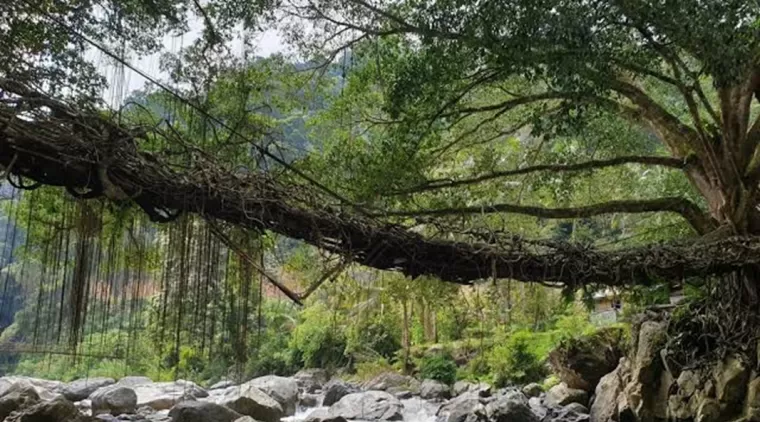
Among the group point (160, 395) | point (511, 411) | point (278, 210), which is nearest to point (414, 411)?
point (511, 411)

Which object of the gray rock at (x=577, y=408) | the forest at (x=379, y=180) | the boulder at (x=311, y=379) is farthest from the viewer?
the boulder at (x=311, y=379)

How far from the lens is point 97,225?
7.36ft

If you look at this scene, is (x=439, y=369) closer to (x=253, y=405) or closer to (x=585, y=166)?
(x=253, y=405)

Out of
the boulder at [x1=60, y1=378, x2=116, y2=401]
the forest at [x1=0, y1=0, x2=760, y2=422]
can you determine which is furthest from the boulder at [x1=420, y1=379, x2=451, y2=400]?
the boulder at [x1=60, y1=378, x2=116, y2=401]

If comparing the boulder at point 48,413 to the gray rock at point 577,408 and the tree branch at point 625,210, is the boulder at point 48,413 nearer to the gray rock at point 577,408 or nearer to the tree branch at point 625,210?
the tree branch at point 625,210

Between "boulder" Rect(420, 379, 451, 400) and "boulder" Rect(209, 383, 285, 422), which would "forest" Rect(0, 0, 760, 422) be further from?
"boulder" Rect(420, 379, 451, 400)

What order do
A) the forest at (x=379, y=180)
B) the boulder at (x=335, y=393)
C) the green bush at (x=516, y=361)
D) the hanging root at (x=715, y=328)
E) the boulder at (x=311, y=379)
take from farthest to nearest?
1. the boulder at (x=311, y=379)
2. the green bush at (x=516, y=361)
3. the boulder at (x=335, y=393)
4. the hanging root at (x=715, y=328)
5. the forest at (x=379, y=180)

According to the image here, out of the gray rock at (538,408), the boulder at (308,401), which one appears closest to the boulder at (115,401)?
the boulder at (308,401)

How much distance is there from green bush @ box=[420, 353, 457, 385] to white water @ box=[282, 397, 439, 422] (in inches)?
38.5

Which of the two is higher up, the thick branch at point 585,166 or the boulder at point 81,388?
the thick branch at point 585,166

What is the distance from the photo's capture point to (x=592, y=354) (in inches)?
245

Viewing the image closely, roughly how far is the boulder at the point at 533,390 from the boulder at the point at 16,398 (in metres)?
5.60

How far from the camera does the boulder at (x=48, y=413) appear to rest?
17.6 ft

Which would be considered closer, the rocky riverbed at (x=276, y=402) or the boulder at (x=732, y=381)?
the boulder at (x=732, y=381)
